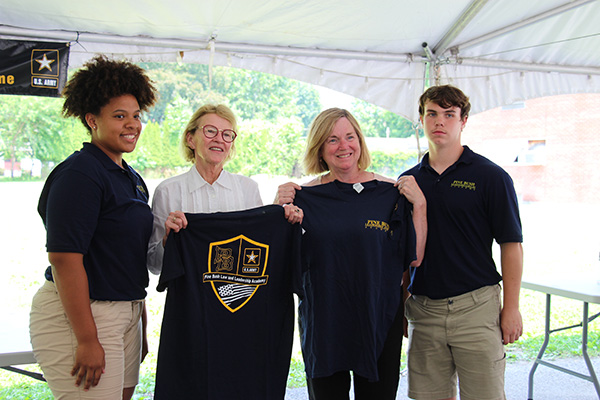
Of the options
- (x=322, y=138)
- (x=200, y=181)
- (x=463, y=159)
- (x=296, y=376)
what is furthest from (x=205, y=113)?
(x=296, y=376)

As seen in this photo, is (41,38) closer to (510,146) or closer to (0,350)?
(0,350)

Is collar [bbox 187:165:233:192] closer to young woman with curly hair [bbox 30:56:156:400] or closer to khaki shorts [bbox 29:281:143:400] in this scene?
young woman with curly hair [bbox 30:56:156:400]

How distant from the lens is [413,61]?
4.04 metres

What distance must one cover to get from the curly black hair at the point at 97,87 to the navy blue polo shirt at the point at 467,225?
167 centimetres

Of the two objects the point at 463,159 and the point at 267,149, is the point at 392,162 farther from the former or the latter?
the point at 463,159

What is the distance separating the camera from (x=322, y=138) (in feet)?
8.20

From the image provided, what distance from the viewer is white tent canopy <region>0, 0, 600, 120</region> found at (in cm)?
321

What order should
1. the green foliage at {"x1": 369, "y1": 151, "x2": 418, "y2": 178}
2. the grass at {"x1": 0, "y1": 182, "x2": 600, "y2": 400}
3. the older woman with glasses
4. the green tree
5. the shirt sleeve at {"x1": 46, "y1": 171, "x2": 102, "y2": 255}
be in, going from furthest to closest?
the green foliage at {"x1": 369, "y1": 151, "x2": 418, "y2": 178}
the green tree
the grass at {"x1": 0, "y1": 182, "x2": 600, "y2": 400}
the older woman with glasses
the shirt sleeve at {"x1": 46, "y1": 171, "x2": 102, "y2": 255}

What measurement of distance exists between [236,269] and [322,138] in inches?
33.6

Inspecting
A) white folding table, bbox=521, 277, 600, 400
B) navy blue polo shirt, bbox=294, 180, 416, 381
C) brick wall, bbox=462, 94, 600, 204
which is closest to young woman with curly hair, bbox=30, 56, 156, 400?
navy blue polo shirt, bbox=294, 180, 416, 381

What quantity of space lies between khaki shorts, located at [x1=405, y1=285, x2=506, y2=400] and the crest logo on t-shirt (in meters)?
0.96

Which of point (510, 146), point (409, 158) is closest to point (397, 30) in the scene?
point (510, 146)

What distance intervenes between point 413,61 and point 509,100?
3.83 feet

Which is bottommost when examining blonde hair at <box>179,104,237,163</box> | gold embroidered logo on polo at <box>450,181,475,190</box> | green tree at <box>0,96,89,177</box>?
gold embroidered logo on polo at <box>450,181,475,190</box>
